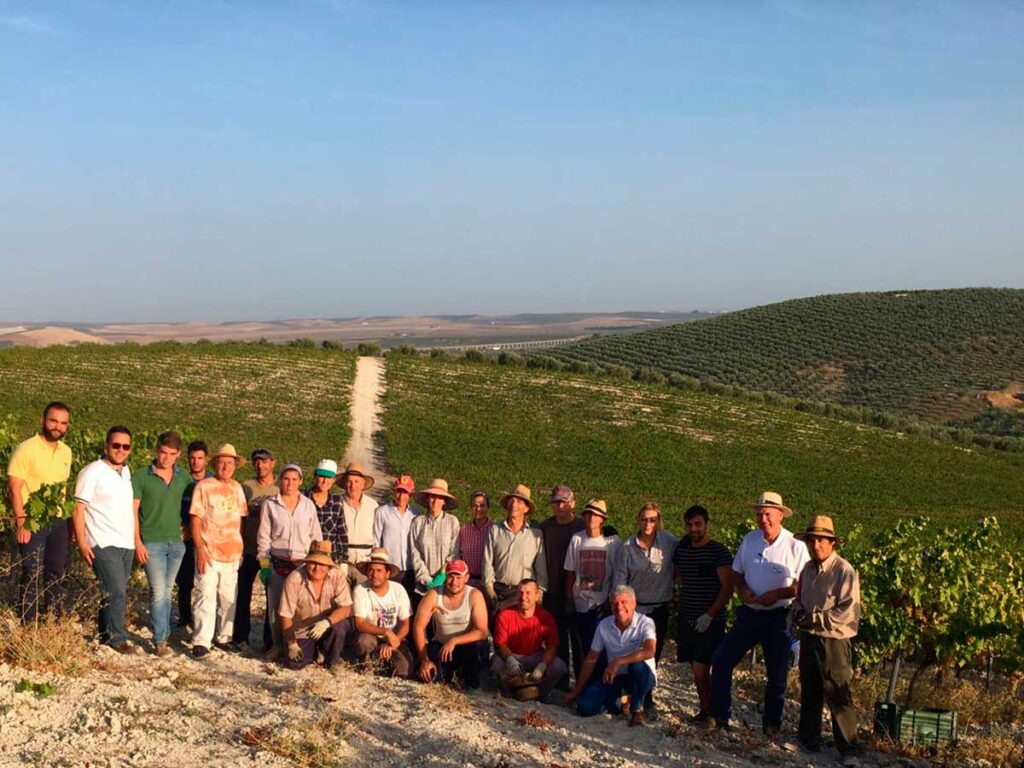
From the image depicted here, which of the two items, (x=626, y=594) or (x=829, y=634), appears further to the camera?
(x=626, y=594)

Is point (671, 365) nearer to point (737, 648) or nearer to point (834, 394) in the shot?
point (834, 394)

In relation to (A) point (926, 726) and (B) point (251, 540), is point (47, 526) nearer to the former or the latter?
(B) point (251, 540)

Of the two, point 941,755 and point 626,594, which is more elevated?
point 626,594

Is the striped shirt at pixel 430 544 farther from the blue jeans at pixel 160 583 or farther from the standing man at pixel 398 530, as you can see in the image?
the blue jeans at pixel 160 583

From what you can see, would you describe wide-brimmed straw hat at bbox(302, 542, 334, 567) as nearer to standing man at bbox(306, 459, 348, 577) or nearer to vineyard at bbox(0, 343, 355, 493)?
standing man at bbox(306, 459, 348, 577)

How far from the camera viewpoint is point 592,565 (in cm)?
846

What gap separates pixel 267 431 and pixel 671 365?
47.7m

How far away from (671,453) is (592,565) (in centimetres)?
2724

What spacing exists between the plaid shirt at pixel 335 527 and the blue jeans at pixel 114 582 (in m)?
1.50

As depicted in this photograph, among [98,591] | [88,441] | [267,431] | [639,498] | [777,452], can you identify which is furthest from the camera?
[777,452]

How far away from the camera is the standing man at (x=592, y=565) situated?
8445mm

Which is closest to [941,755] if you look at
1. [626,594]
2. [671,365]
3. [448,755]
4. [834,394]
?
[626,594]

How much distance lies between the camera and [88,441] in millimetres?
12219

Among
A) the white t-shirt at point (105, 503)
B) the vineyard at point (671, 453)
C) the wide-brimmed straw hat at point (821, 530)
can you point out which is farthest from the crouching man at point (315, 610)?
the vineyard at point (671, 453)
